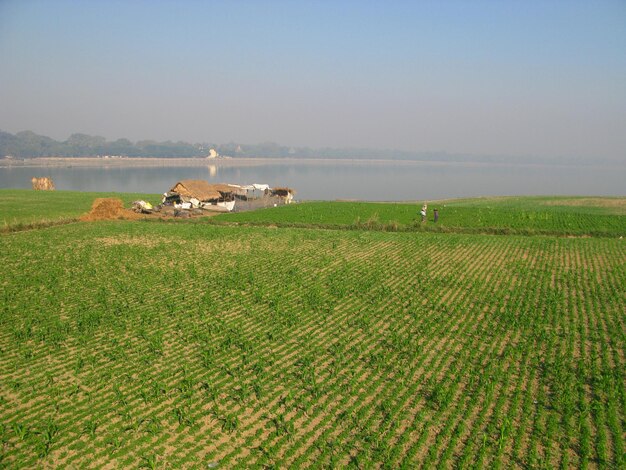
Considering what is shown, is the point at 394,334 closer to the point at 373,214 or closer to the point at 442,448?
the point at 442,448

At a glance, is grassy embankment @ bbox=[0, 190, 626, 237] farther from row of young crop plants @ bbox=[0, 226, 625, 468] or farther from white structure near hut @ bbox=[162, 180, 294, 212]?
row of young crop plants @ bbox=[0, 226, 625, 468]


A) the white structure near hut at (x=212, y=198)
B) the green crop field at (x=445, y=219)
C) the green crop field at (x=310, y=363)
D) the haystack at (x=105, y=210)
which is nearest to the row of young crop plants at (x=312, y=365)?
the green crop field at (x=310, y=363)

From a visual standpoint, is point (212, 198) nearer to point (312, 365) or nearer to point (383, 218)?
point (383, 218)

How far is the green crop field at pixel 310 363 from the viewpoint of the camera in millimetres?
7211

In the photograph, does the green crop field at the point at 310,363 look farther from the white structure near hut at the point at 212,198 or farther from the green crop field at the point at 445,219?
the white structure near hut at the point at 212,198

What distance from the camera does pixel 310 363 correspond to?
10.1 m

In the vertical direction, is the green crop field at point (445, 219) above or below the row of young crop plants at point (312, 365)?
above

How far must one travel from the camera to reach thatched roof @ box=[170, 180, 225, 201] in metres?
38.1

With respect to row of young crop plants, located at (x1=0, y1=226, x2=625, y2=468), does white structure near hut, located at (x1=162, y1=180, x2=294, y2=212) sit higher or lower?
higher

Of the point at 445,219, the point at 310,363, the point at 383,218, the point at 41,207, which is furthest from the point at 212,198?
the point at 310,363

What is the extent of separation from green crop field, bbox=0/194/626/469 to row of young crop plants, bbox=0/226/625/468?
0.04 meters

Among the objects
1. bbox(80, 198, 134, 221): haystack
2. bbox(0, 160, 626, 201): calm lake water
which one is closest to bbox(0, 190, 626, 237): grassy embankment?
bbox(80, 198, 134, 221): haystack

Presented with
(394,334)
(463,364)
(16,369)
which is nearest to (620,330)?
(463,364)

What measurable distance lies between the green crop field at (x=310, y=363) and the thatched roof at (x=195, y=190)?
1897 centimetres
